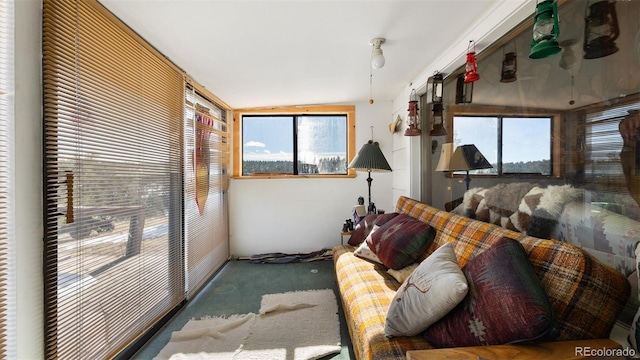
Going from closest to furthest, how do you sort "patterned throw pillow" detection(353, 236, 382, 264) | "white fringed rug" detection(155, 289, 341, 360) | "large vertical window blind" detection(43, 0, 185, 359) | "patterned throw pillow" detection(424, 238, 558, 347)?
"patterned throw pillow" detection(424, 238, 558, 347), "large vertical window blind" detection(43, 0, 185, 359), "white fringed rug" detection(155, 289, 341, 360), "patterned throw pillow" detection(353, 236, 382, 264)

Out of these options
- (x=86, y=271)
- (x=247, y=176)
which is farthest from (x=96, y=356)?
(x=247, y=176)

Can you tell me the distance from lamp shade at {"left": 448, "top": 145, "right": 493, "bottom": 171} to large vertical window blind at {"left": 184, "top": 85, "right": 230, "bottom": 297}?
234cm

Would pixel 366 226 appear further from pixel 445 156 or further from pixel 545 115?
pixel 545 115

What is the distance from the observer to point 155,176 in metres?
1.90

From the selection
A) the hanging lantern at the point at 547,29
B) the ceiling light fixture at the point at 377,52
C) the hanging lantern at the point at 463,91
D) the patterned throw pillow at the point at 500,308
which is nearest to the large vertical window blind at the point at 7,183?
the patterned throw pillow at the point at 500,308

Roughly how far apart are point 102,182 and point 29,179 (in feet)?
1.06

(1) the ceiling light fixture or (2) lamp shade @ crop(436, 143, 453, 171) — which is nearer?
(1) the ceiling light fixture

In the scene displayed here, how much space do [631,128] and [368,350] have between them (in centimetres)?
135

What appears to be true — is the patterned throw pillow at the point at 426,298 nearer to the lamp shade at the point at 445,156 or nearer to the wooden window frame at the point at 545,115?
the wooden window frame at the point at 545,115

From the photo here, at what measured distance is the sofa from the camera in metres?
0.89

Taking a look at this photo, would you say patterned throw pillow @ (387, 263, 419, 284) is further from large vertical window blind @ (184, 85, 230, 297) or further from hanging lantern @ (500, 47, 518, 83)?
large vertical window blind @ (184, 85, 230, 297)

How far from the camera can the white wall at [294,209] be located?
3527 millimetres

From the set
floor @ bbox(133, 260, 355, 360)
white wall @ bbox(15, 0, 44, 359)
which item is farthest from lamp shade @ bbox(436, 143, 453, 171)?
white wall @ bbox(15, 0, 44, 359)

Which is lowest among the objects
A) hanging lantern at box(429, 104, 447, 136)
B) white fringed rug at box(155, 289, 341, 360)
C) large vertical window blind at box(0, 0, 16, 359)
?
white fringed rug at box(155, 289, 341, 360)
